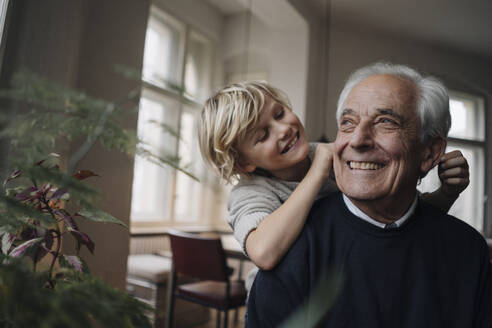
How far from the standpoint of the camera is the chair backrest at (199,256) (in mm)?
2607

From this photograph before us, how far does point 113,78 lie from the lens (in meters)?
1.93

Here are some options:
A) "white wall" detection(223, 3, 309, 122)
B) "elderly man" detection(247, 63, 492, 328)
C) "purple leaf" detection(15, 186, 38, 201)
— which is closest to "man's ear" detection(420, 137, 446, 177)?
"elderly man" detection(247, 63, 492, 328)

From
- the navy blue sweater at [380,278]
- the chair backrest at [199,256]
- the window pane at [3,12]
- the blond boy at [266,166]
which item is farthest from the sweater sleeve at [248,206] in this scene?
the chair backrest at [199,256]

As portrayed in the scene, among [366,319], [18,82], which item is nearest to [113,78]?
[18,82]

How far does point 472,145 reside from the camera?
73.5 inches

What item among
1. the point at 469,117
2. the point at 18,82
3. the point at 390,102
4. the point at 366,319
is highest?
the point at 469,117

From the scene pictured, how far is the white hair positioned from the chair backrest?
1736 mm

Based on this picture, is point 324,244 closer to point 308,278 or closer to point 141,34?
point 308,278

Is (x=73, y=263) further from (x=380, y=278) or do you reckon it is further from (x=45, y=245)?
(x=380, y=278)

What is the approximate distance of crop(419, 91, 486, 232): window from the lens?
6.05 feet

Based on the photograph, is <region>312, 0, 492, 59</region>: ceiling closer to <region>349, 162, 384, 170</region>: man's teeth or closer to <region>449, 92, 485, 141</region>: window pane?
<region>449, 92, 485, 141</region>: window pane

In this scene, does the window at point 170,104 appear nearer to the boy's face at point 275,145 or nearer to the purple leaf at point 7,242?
the boy's face at point 275,145

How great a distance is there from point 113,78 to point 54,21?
46 centimetres

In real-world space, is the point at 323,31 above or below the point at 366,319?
above
